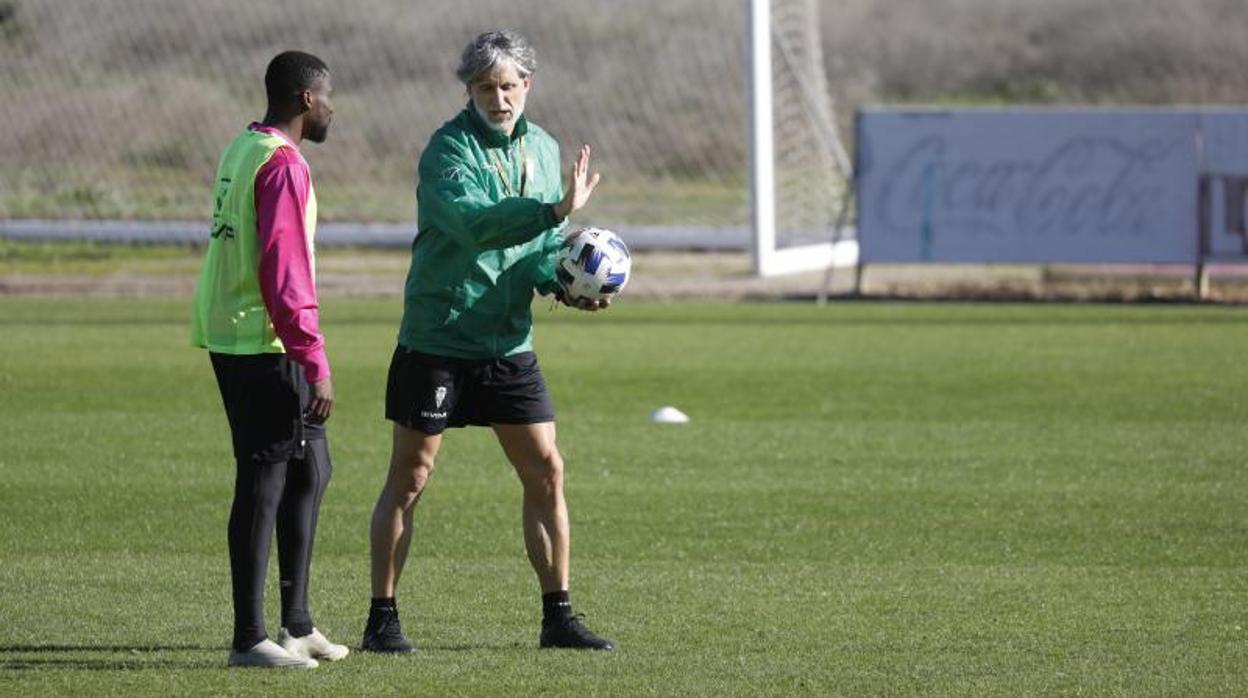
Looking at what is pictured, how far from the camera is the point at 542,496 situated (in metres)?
7.56

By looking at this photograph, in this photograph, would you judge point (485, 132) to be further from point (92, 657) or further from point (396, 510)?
point (92, 657)

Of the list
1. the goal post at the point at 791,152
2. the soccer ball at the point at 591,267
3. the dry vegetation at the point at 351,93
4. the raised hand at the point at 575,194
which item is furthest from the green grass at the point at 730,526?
the dry vegetation at the point at 351,93

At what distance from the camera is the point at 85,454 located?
12672 millimetres

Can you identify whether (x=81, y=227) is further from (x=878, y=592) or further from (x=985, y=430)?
(x=878, y=592)

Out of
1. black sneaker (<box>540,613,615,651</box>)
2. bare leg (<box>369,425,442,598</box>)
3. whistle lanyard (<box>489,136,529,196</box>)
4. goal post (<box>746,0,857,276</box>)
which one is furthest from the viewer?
goal post (<box>746,0,857,276</box>)

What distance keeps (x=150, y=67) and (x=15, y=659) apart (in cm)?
2408

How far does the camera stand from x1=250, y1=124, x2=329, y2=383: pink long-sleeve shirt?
6863 mm

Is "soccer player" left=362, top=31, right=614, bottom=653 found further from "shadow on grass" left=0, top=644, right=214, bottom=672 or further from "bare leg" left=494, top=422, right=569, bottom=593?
→ "shadow on grass" left=0, top=644, right=214, bottom=672

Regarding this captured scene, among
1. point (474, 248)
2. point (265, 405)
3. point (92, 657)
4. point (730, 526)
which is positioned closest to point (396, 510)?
point (265, 405)

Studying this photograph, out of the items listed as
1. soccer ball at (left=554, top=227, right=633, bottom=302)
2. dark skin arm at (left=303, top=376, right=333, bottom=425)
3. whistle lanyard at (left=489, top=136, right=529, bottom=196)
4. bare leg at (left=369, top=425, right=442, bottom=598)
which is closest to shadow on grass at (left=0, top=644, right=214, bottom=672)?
bare leg at (left=369, top=425, right=442, bottom=598)

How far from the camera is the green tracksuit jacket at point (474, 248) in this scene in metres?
7.08

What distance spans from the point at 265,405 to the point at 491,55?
138 centimetres

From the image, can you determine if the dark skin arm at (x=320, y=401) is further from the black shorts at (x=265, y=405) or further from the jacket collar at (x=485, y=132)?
the jacket collar at (x=485, y=132)

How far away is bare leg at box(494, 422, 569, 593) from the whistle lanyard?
32.5 inches
